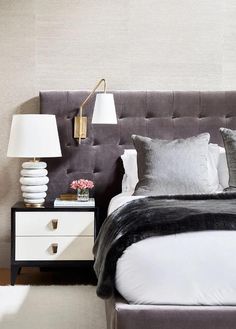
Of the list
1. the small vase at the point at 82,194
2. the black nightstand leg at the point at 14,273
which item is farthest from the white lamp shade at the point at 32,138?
the black nightstand leg at the point at 14,273

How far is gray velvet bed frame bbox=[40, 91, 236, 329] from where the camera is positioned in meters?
4.31

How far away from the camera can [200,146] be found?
154 inches

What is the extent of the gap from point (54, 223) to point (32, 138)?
23.6 inches

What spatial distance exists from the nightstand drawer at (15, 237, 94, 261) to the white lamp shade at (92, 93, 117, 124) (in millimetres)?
827

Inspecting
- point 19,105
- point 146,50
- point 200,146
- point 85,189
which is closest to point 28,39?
point 19,105

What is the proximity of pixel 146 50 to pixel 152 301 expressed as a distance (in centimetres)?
254

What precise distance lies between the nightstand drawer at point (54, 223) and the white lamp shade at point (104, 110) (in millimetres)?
651

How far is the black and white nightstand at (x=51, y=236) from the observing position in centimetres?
390

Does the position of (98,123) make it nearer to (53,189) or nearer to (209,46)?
(53,189)

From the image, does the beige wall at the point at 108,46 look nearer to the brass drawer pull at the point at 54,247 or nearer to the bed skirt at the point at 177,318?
the brass drawer pull at the point at 54,247

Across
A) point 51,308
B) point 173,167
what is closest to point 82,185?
point 173,167

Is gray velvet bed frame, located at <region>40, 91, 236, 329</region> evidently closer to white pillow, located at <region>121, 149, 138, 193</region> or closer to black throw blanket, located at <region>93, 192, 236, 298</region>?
white pillow, located at <region>121, 149, 138, 193</region>

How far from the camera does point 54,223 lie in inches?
153

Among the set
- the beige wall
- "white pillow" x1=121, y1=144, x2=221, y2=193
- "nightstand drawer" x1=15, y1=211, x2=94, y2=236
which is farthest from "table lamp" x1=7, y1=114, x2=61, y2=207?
"white pillow" x1=121, y1=144, x2=221, y2=193
